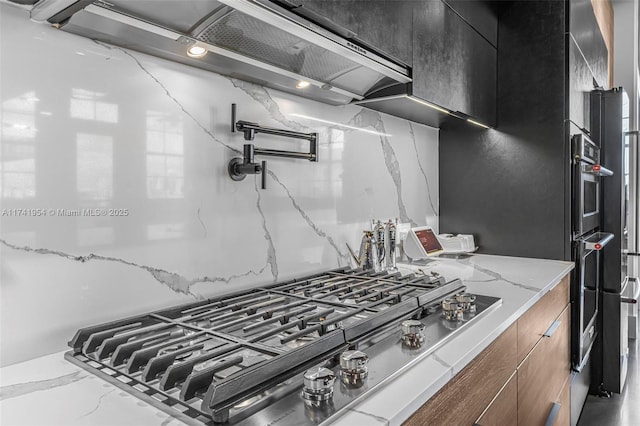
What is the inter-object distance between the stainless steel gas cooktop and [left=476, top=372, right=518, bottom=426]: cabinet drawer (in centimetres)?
23

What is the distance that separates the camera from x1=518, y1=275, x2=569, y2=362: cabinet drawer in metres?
1.47

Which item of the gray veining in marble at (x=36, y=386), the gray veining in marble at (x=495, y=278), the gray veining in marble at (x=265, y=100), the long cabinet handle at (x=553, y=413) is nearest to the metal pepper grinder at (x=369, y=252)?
the gray veining in marble at (x=495, y=278)

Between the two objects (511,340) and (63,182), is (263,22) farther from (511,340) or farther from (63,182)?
(511,340)

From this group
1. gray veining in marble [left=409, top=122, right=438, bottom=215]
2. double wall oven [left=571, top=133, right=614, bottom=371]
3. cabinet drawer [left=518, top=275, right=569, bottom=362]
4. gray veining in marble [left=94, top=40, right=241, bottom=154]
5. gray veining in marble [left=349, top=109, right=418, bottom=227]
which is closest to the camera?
gray veining in marble [left=94, top=40, right=241, bottom=154]

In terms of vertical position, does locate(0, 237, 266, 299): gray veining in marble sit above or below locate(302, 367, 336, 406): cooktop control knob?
above

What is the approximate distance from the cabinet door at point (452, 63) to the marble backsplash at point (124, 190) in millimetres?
452

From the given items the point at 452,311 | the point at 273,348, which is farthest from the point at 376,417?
the point at 452,311

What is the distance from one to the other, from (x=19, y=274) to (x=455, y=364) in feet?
3.08

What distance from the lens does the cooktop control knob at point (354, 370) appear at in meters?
0.80

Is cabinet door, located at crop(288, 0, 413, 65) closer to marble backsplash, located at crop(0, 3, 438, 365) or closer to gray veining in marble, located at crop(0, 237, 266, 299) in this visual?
marble backsplash, located at crop(0, 3, 438, 365)

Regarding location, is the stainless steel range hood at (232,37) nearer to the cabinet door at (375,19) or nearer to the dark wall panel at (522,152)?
the cabinet door at (375,19)

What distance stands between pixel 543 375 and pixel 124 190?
1.63 metres

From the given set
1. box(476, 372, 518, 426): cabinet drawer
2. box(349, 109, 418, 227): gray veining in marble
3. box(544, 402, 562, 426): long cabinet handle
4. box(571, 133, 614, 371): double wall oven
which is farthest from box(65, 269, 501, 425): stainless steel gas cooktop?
box(571, 133, 614, 371): double wall oven

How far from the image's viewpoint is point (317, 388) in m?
0.72
